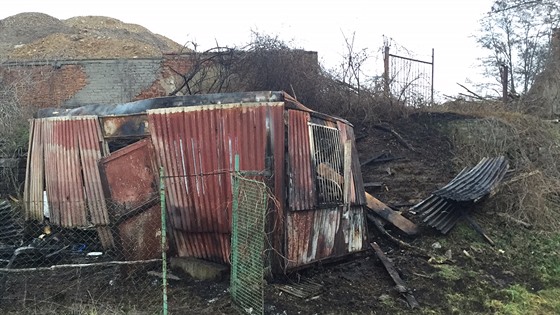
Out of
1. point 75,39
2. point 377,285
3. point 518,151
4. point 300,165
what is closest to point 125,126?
point 300,165

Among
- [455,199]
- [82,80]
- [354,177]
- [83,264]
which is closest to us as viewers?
[83,264]

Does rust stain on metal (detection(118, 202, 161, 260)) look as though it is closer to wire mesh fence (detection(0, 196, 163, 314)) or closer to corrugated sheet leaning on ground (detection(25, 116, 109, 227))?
wire mesh fence (detection(0, 196, 163, 314))

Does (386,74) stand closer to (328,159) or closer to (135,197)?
(328,159)

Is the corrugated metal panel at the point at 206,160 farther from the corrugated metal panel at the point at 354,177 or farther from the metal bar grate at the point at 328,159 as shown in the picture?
the corrugated metal panel at the point at 354,177

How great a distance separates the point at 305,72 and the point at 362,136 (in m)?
2.53

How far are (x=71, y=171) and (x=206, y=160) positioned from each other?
8.36ft

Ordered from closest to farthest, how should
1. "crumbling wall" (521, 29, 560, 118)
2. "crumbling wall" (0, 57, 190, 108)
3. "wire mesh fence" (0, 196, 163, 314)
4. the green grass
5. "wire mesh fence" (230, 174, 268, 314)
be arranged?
"wire mesh fence" (230, 174, 268, 314)
"wire mesh fence" (0, 196, 163, 314)
the green grass
"crumbling wall" (0, 57, 190, 108)
"crumbling wall" (521, 29, 560, 118)

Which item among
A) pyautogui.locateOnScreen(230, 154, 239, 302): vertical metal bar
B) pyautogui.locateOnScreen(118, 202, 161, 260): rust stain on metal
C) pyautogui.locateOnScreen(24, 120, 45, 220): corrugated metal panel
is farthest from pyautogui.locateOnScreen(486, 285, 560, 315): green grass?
pyautogui.locateOnScreen(24, 120, 45, 220): corrugated metal panel

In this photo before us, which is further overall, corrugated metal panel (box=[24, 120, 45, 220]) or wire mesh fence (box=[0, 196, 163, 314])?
corrugated metal panel (box=[24, 120, 45, 220])

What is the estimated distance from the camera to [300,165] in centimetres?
624

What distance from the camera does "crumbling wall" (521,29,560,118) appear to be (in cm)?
1481

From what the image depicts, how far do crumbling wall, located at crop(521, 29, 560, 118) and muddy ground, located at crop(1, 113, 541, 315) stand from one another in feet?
23.9

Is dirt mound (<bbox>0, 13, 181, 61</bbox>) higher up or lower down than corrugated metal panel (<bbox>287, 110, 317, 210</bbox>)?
higher up

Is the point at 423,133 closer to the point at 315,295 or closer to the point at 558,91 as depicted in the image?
the point at 558,91
